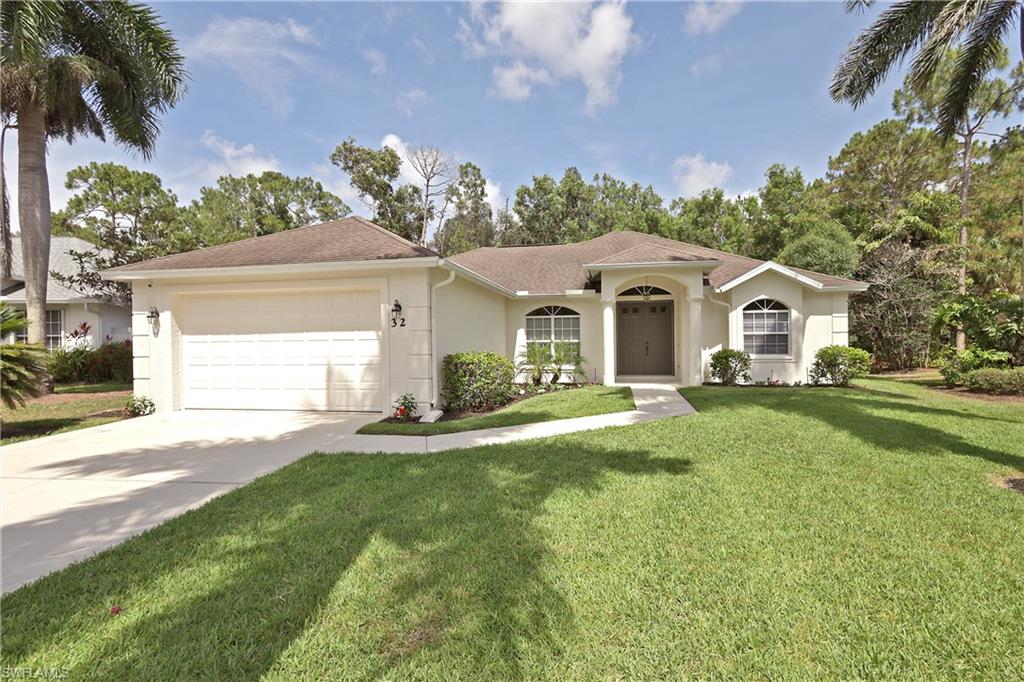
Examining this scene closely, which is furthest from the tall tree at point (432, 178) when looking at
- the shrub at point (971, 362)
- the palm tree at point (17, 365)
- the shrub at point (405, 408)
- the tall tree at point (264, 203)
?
the shrub at point (971, 362)

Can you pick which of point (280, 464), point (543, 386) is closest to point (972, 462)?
point (280, 464)

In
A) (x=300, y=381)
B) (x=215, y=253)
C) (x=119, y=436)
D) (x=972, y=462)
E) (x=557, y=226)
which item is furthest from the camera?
(x=557, y=226)

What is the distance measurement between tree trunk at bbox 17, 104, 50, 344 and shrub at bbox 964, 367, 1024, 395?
24.1m

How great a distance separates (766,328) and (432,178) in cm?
2156

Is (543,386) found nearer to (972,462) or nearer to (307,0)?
(972,462)

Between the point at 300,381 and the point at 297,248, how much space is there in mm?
3010

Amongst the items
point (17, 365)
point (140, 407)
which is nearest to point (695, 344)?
point (140, 407)

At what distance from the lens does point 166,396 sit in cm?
970

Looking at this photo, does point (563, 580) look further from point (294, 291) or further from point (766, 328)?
point (766, 328)

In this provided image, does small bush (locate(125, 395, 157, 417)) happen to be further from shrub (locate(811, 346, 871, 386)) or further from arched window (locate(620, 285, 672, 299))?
shrub (locate(811, 346, 871, 386))

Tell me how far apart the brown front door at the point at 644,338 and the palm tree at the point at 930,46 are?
7.67 m

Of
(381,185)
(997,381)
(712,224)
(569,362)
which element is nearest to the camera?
(997,381)

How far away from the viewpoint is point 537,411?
935cm

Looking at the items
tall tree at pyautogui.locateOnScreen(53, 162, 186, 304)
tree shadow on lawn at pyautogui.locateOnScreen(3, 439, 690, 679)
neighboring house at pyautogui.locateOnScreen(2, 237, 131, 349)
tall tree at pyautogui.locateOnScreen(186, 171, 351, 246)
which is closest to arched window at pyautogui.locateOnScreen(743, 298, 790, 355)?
tree shadow on lawn at pyautogui.locateOnScreen(3, 439, 690, 679)
